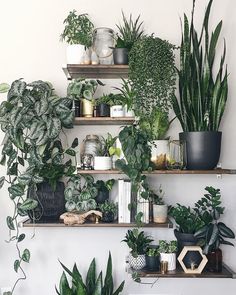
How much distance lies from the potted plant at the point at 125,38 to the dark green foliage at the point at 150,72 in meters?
0.08

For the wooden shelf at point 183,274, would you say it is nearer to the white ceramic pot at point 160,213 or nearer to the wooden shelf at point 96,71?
the white ceramic pot at point 160,213

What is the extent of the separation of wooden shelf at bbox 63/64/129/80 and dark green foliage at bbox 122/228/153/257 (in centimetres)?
100

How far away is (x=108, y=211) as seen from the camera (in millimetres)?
2277

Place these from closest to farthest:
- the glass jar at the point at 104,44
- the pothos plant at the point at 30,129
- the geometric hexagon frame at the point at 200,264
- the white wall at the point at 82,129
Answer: the pothos plant at the point at 30,129 < the geometric hexagon frame at the point at 200,264 < the glass jar at the point at 104,44 < the white wall at the point at 82,129

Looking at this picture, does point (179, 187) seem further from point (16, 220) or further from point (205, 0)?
point (205, 0)

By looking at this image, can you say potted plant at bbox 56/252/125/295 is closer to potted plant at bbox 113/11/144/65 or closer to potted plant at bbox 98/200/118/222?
potted plant at bbox 98/200/118/222

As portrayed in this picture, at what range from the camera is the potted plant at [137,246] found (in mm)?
2266

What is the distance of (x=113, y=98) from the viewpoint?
2.32 m

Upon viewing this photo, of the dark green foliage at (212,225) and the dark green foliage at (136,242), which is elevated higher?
the dark green foliage at (212,225)

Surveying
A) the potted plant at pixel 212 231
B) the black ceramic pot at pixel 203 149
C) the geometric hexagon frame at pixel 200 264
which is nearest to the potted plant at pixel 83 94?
the black ceramic pot at pixel 203 149

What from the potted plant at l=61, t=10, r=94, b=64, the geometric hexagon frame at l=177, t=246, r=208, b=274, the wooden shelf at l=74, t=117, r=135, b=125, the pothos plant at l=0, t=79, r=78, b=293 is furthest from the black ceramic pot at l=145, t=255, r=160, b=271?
the potted plant at l=61, t=10, r=94, b=64

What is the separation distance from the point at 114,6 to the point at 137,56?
Answer: 21.0 inches

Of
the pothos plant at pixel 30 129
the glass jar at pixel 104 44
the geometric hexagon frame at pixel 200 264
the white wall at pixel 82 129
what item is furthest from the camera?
the white wall at pixel 82 129

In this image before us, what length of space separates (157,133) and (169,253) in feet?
2.45
